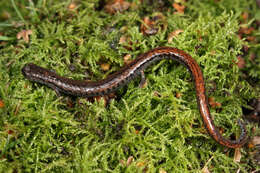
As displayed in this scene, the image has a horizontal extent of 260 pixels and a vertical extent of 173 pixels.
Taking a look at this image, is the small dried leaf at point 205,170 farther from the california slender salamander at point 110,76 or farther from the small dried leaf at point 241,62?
the small dried leaf at point 241,62

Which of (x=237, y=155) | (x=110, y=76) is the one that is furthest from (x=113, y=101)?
(x=237, y=155)

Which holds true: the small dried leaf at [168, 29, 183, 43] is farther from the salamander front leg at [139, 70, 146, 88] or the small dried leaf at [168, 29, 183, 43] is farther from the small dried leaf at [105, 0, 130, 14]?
the small dried leaf at [105, 0, 130, 14]

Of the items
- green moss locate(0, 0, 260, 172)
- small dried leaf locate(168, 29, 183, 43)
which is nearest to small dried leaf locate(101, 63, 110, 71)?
green moss locate(0, 0, 260, 172)

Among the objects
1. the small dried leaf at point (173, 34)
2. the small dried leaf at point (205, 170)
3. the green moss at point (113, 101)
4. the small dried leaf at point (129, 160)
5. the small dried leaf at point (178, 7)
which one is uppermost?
the small dried leaf at point (178, 7)

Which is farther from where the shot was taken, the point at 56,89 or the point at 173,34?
the point at 173,34

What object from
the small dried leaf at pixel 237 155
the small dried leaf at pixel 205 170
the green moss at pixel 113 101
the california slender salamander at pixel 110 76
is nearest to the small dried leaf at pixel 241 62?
the green moss at pixel 113 101

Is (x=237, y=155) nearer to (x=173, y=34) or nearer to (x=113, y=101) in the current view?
(x=113, y=101)

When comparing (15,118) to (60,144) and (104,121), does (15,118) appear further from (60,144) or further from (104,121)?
(104,121)

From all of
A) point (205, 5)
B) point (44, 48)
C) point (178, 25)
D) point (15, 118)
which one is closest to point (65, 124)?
point (15, 118)
